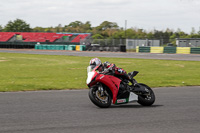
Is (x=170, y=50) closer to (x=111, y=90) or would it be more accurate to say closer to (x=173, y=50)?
(x=173, y=50)

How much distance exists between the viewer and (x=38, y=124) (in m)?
6.28

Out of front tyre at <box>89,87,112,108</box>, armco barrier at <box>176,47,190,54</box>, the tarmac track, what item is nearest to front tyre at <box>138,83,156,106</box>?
the tarmac track

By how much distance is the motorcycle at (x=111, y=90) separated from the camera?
8.04 m

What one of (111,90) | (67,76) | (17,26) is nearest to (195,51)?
(67,76)

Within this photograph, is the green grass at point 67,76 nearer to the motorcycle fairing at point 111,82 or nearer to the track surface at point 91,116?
the track surface at point 91,116

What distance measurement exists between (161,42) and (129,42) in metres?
7.19

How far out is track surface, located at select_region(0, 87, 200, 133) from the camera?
5.97 m

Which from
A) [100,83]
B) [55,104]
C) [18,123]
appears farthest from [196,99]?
[18,123]

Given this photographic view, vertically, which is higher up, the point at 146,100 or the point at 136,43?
the point at 136,43

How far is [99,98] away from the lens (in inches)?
323

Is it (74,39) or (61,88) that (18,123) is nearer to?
(61,88)

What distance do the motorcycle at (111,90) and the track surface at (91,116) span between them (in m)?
0.21

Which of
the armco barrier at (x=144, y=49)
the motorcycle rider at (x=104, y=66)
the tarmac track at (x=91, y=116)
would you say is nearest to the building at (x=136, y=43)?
the armco barrier at (x=144, y=49)

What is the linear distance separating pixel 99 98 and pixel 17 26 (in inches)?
5142
